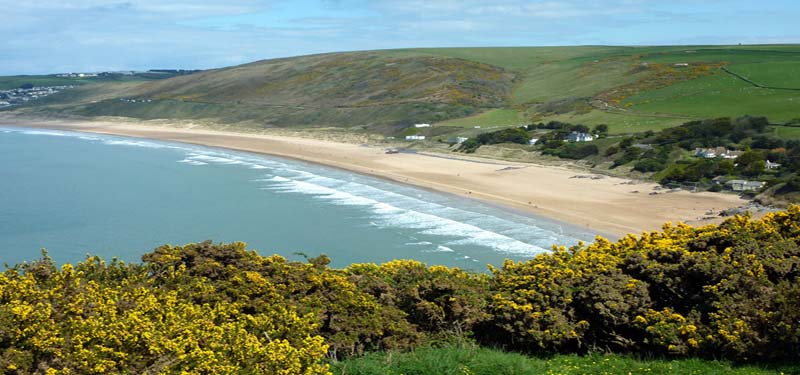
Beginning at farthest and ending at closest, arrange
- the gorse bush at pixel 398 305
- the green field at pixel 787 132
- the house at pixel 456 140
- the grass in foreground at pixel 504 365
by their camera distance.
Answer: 1. the house at pixel 456 140
2. the green field at pixel 787 132
3. the grass in foreground at pixel 504 365
4. the gorse bush at pixel 398 305

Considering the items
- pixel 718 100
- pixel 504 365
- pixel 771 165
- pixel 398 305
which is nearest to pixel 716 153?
pixel 771 165

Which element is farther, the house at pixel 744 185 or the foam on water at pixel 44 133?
the foam on water at pixel 44 133

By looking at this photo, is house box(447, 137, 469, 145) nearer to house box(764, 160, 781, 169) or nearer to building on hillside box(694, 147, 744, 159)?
building on hillside box(694, 147, 744, 159)

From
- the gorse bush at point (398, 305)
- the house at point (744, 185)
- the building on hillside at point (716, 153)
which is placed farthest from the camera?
the building on hillside at point (716, 153)

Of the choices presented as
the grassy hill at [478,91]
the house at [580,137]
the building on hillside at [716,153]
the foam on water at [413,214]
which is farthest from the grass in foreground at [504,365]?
the grassy hill at [478,91]

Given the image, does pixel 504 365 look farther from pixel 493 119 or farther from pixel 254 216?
pixel 493 119

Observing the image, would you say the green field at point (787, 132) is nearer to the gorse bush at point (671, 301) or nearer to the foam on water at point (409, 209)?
the foam on water at point (409, 209)

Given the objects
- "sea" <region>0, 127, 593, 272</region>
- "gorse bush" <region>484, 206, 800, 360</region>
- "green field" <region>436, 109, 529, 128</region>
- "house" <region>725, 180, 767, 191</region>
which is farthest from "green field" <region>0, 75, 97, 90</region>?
"gorse bush" <region>484, 206, 800, 360</region>
